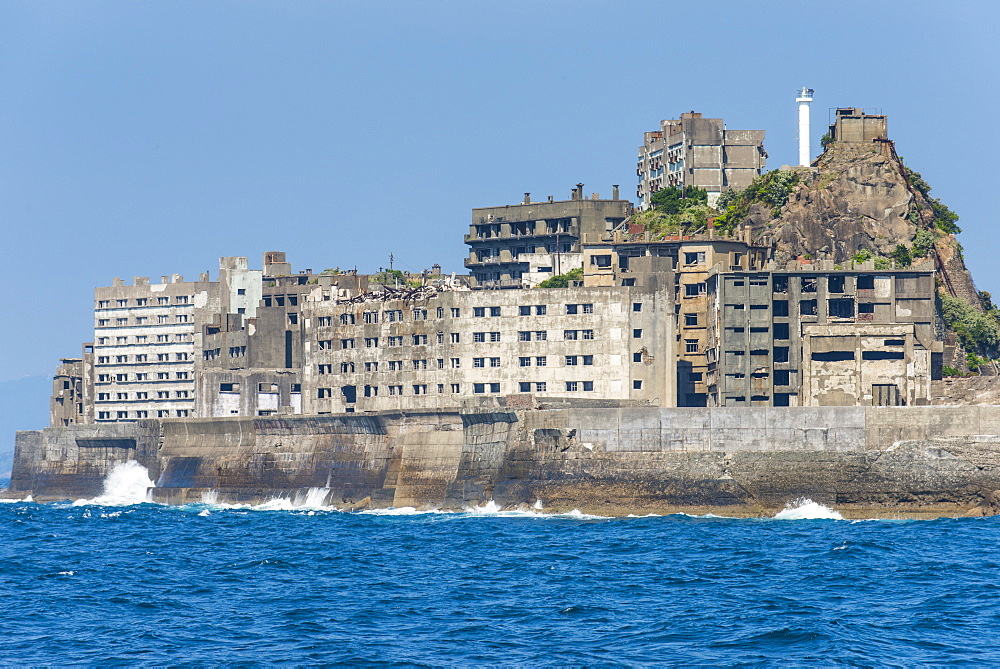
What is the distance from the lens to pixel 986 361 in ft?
392

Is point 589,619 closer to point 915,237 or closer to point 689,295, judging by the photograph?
point 689,295

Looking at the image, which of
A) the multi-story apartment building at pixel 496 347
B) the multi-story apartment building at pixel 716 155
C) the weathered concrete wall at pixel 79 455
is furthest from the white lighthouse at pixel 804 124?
the weathered concrete wall at pixel 79 455

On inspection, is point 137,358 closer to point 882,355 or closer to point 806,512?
point 882,355

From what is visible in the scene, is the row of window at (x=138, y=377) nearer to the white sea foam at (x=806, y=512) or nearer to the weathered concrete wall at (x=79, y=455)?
the weathered concrete wall at (x=79, y=455)

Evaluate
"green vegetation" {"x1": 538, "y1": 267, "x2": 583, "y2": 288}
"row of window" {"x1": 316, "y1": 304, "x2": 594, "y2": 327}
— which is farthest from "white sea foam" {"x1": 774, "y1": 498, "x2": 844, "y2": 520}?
"green vegetation" {"x1": 538, "y1": 267, "x2": 583, "y2": 288}

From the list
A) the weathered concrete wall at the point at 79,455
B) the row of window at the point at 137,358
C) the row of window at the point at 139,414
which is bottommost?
the weathered concrete wall at the point at 79,455

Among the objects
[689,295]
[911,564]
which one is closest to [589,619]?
[911,564]

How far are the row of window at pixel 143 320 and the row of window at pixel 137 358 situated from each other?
337cm

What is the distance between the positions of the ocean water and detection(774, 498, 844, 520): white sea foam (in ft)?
0.36

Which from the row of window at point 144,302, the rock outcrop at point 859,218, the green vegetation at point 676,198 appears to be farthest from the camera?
the row of window at point 144,302

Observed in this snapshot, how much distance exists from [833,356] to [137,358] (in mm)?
84016

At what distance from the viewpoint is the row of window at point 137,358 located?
164000mm

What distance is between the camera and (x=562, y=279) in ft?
440

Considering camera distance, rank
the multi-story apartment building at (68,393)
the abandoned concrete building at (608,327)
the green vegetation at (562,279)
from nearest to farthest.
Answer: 1. the abandoned concrete building at (608,327)
2. the green vegetation at (562,279)
3. the multi-story apartment building at (68,393)
